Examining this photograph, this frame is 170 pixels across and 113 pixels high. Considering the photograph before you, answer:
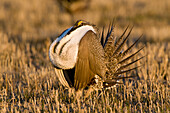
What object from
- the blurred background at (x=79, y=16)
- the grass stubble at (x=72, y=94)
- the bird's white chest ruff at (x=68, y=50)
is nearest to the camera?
the bird's white chest ruff at (x=68, y=50)

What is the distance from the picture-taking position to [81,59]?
2699 mm

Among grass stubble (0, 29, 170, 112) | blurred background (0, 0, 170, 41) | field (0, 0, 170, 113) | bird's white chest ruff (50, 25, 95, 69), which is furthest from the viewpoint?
blurred background (0, 0, 170, 41)

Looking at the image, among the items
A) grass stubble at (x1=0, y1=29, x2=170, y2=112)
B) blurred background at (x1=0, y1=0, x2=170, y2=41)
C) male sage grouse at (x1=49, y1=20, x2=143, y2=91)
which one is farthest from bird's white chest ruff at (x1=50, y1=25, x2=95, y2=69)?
blurred background at (x1=0, y1=0, x2=170, y2=41)

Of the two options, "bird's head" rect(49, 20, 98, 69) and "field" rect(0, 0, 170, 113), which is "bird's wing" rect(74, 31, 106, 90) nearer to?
"bird's head" rect(49, 20, 98, 69)

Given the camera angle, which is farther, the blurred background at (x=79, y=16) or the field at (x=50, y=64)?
the blurred background at (x=79, y=16)

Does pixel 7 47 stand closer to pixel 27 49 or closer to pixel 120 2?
pixel 27 49

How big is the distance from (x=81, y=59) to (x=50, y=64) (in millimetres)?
1964

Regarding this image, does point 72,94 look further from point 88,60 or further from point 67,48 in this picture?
point 67,48

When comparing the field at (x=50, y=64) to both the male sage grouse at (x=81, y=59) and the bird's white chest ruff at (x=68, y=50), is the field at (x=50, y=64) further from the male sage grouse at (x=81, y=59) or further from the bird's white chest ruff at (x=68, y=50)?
the bird's white chest ruff at (x=68, y=50)

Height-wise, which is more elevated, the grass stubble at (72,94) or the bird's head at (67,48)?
the bird's head at (67,48)

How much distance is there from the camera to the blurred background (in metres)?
7.17

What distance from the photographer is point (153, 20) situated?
8898mm

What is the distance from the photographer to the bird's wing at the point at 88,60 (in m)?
2.69

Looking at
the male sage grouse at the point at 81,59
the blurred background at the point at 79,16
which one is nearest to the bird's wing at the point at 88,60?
the male sage grouse at the point at 81,59
